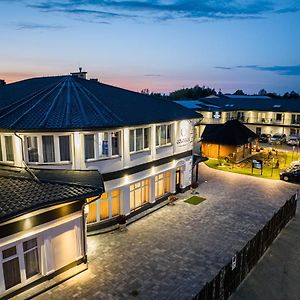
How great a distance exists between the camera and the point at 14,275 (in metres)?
12.3

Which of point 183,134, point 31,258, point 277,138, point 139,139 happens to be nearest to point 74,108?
point 139,139

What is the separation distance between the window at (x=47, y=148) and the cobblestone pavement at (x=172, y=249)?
5.16m

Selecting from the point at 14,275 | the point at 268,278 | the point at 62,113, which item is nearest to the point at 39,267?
the point at 14,275

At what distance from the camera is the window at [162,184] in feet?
76.2

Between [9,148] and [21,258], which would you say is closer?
[21,258]

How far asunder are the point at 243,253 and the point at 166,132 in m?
11.7

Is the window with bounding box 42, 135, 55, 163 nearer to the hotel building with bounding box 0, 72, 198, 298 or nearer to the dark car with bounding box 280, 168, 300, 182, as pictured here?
the hotel building with bounding box 0, 72, 198, 298

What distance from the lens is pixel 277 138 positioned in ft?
172

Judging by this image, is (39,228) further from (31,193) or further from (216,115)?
(216,115)

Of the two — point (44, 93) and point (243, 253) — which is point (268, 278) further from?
point (44, 93)

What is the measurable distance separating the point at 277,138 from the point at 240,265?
43450 millimetres

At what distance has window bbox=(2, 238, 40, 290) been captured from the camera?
1195cm

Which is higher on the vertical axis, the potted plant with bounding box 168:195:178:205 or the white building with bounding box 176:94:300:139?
the white building with bounding box 176:94:300:139

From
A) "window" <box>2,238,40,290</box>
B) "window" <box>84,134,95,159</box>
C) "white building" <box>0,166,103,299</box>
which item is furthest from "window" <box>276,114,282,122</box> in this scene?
"window" <box>2,238,40,290</box>
